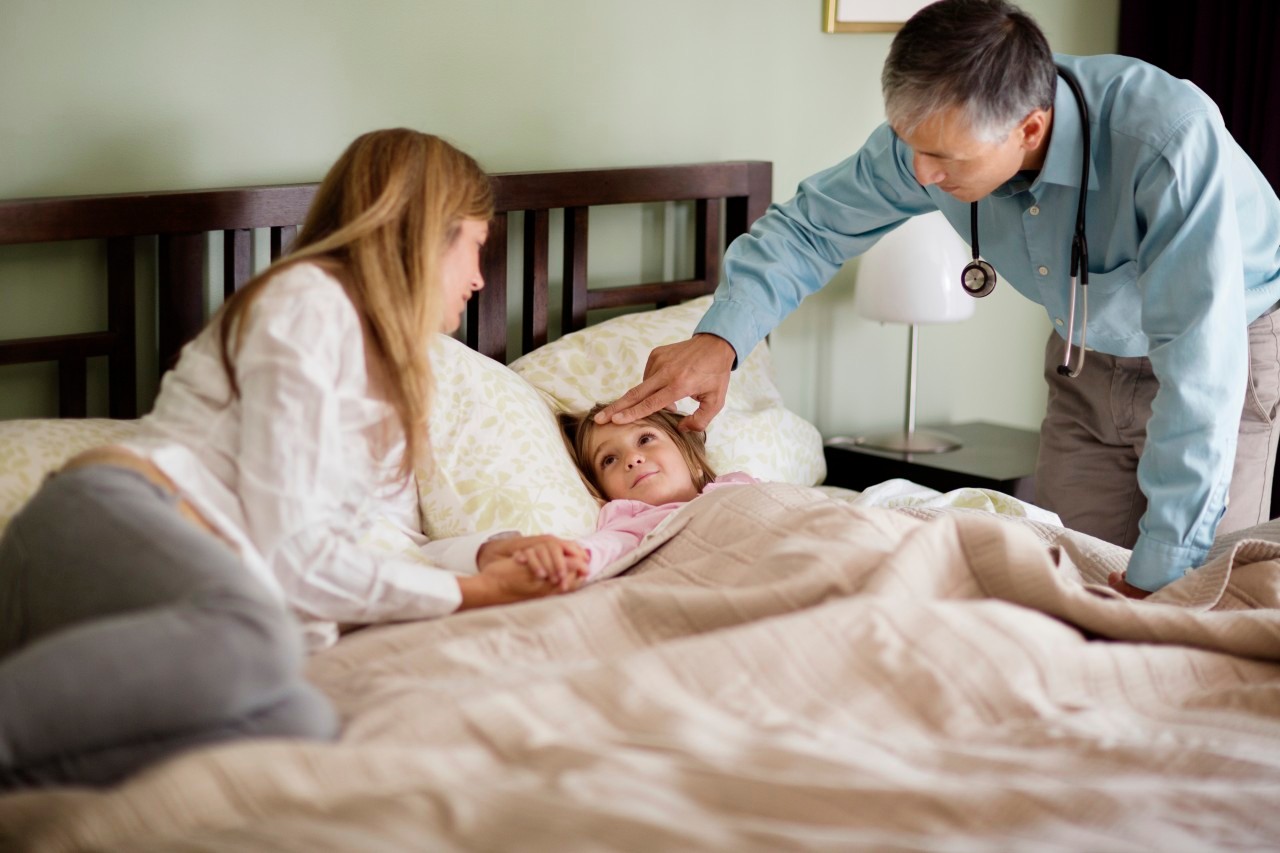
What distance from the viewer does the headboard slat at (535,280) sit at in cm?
242

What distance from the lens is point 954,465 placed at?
284 centimetres

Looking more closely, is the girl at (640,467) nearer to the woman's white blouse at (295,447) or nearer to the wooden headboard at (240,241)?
the wooden headboard at (240,241)

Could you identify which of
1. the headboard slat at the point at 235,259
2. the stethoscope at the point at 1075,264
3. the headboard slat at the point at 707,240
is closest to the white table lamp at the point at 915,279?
the headboard slat at the point at 707,240

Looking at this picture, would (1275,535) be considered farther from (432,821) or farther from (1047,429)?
(432,821)

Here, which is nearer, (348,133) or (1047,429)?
(348,133)

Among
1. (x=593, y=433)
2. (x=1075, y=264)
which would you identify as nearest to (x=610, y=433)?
(x=593, y=433)

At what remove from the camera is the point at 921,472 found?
285 centimetres

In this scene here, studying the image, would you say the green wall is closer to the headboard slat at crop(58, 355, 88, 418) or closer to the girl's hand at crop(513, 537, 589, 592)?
the headboard slat at crop(58, 355, 88, 418)

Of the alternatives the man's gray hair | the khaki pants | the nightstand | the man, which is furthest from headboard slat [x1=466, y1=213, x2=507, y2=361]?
the khaki pants

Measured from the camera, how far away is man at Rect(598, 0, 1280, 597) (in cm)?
175

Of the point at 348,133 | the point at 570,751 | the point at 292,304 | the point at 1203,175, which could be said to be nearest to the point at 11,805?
the point at 570,751

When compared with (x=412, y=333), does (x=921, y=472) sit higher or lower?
lower

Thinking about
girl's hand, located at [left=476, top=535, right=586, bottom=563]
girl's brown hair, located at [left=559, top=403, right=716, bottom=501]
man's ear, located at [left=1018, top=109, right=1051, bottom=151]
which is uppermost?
man's ear, located at [left=1018, top=109, right=1051, bottom=151]

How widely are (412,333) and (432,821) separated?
66 centimetres
